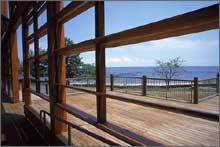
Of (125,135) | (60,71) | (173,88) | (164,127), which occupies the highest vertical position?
(60,71)

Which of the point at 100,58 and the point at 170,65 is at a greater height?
the point at 170,65

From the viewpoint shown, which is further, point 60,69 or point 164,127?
point 164,127

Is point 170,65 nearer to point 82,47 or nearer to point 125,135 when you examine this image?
point 82,47

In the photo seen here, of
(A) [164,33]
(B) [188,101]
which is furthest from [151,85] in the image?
(A) [164,33]

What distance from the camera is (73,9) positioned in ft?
5.90

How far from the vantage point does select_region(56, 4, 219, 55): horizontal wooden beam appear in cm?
73

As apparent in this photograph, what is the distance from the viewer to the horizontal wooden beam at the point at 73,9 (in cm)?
159

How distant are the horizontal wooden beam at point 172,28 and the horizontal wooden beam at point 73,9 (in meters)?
0.45

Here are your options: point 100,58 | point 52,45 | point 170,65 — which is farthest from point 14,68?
point 170,65

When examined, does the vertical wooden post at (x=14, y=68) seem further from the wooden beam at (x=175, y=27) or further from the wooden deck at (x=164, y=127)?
the wooden beam at (x=175, y=27)

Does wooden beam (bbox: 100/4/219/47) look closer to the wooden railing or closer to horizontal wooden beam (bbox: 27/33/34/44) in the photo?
horizontal wooden beam (bbox: 27/33/34/44)

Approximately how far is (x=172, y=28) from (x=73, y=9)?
47.8 inches

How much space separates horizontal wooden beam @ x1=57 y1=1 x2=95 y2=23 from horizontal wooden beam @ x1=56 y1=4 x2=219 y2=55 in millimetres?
451

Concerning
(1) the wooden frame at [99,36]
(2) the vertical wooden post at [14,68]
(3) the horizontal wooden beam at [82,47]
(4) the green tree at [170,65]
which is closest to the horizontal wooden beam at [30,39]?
(1) the wooden frame at [99,36]
